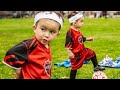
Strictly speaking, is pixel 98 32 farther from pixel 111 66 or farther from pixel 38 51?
pixel 38 51

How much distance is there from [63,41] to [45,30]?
2764mm

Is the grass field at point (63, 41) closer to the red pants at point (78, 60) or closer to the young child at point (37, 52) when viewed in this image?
the red pants at point (78, 60)

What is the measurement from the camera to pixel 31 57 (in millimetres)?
3891

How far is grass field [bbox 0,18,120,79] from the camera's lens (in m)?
5.43

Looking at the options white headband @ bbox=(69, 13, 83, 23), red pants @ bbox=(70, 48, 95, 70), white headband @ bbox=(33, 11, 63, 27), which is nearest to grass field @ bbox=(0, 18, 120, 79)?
white headband @ bbox=(69, 13, 83, 23)

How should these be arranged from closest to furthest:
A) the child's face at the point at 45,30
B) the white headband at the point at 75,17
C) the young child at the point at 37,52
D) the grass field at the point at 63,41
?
1. the young child at the point at 37,52
2. the child's face at the point at 45,30
3. the white headband at the point at 75,17
4. the grass field at the point at 63,41

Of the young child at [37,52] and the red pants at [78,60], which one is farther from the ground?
the young child at [37,52]

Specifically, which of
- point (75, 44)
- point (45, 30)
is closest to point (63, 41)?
point (75, 44)

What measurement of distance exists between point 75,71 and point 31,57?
4.74 feet

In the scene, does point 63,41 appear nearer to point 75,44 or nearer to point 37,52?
point 75,44

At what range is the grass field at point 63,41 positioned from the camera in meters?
5.43

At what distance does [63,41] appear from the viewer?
6.73m

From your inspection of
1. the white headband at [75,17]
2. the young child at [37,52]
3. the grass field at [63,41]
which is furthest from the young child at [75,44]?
the young child at [37,52]
